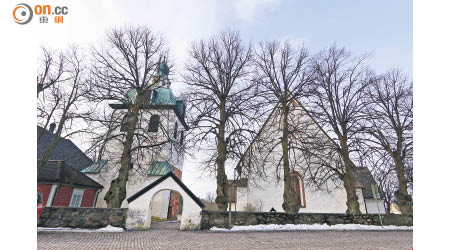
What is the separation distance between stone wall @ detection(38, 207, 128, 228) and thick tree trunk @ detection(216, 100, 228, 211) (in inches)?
179

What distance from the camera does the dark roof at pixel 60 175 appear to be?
45.2 feet

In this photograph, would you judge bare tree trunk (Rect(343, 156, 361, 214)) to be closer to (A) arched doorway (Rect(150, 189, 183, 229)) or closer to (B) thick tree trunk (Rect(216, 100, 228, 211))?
(B) thick tree trunk (Rect(216, 100, 228, 211))

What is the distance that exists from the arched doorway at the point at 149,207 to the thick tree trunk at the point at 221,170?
153 cm

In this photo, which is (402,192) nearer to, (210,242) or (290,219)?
(290,219)

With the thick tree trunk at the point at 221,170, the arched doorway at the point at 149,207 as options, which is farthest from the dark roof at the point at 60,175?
the thick tree trunk at the point at 221,170

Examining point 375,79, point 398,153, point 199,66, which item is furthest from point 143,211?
point 375,79

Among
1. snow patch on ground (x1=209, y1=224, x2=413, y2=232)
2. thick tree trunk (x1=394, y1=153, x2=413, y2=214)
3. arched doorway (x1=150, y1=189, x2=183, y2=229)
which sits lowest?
arched doorway (x1=150, y1=189, x2=183, y2=229)

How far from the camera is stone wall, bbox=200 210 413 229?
979 cm

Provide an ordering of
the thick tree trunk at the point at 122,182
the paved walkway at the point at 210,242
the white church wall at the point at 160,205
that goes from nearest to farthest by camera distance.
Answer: the paved walkway at the point at 210,242
the thick tree trunk at the point at 122,182
the white church wall at the point at 160,205

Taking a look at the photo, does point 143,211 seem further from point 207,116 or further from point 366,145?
point 366,145

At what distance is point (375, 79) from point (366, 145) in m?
4.87

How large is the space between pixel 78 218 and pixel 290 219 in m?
9.35

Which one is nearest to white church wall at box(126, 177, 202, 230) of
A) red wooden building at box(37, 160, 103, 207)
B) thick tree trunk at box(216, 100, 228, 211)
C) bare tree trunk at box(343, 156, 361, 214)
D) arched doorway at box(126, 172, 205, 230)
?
arched doorway at box(126, 172, 205, 230)

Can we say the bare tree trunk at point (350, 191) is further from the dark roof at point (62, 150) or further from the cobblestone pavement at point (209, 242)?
the dark roof at point (62, 150)
